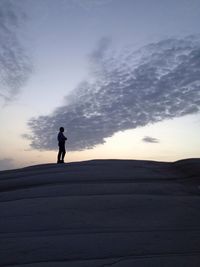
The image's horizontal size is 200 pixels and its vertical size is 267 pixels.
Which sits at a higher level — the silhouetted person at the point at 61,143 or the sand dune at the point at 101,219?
the silhouetted person at the point at 61,143

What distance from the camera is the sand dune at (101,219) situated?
4.86 m

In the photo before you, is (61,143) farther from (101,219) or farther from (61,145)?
(101,219)

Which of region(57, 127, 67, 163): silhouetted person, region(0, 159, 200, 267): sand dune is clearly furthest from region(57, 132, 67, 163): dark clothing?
region(0, 159, 200, 267): sand dune

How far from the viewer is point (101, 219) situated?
651 centimetres

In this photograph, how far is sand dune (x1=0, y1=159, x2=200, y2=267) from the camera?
16.0ft

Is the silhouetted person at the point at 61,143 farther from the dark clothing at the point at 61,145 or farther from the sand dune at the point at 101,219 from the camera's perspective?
the sand dune at the point at 101,219

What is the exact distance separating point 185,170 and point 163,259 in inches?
270

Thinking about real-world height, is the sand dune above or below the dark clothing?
below

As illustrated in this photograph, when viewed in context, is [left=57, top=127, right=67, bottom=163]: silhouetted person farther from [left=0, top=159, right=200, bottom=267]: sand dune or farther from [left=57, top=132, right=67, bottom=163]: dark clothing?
[left=0, top=159, right=200, bottom=267]: sand dune

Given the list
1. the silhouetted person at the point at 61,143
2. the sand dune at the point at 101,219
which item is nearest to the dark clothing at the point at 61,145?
the silhouetted person at the point at 61,143

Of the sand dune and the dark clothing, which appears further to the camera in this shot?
the dark clothing

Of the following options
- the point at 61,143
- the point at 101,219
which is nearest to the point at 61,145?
the point at 61,143

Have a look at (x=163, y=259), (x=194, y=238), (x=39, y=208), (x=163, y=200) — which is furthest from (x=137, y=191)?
(x=163, y=259)

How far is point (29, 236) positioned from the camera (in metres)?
5.64
